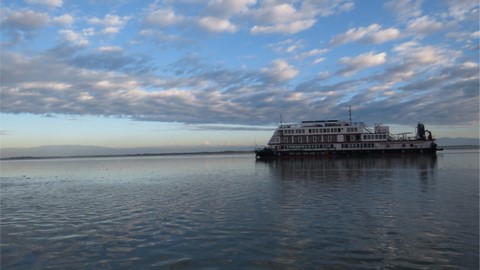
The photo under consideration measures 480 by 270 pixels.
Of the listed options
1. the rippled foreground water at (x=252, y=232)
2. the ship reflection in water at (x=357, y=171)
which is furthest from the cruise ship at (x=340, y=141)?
the rippled foreground water at (x=252, y=232)

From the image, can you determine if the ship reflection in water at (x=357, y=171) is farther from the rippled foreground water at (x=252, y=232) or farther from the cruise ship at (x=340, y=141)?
the cruise ship at (x=340, y=141)

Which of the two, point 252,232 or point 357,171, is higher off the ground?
point 357,171

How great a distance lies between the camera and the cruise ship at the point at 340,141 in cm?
9925

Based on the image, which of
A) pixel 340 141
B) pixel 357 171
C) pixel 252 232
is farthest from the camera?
pixel 340 141

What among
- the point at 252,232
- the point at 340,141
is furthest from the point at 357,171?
the point at 340,141

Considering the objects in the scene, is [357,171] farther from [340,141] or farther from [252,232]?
[340,141]

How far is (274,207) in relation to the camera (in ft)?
70.4

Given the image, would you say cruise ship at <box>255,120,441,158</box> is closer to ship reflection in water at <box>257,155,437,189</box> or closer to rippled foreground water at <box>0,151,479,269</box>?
ship reflection in water at <box>257,155,437,189</box>

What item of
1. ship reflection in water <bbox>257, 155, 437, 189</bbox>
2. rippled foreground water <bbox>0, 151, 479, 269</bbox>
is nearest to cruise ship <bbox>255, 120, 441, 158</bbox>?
ship reflection in water <bbox>257, 155, 437, 189</bbox>

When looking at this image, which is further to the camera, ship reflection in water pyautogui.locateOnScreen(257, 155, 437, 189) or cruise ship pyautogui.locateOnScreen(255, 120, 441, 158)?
cruise ship pyautogui.locateOnScreen(255, 120, 441, 158)

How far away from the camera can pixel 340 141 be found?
10275cm

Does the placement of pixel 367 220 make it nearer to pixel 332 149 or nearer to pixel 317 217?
pixel 317 217

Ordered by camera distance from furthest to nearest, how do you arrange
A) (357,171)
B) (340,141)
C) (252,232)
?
(340,141)
(357,171)
(252,232)

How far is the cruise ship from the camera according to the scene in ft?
326
